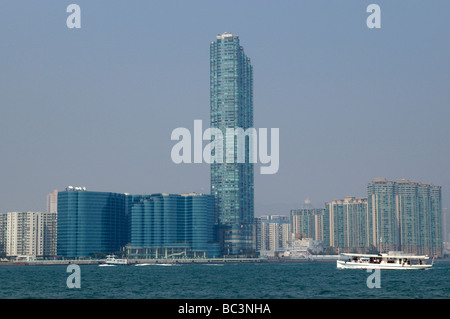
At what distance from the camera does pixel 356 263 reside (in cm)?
17575
